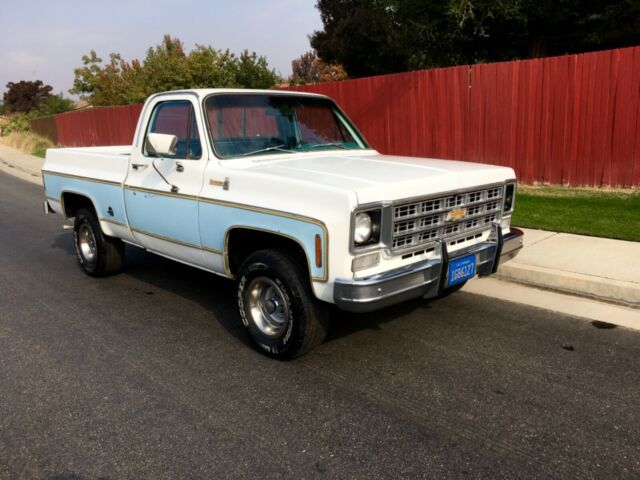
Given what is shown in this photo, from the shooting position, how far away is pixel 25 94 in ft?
225

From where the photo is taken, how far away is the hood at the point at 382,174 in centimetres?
352

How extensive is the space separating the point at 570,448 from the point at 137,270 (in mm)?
5160

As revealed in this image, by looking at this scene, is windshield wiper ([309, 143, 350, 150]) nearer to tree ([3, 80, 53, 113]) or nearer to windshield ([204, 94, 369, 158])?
windshield ([204, 94, 369, 158])

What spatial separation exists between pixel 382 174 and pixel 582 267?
287 cm

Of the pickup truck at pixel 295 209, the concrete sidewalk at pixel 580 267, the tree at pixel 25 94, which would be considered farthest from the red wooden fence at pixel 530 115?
the tree at pixel 25 94

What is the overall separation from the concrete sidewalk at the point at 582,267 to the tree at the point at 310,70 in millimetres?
29481

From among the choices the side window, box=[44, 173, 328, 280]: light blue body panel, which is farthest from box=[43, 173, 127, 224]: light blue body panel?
the side window

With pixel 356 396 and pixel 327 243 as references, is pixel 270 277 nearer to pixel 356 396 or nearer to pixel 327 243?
pixel 327 243

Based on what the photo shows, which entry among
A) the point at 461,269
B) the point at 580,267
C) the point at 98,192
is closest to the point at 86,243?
the point at 98,192

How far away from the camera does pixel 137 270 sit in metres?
6.68

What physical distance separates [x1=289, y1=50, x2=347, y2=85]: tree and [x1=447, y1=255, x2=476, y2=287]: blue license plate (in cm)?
3174

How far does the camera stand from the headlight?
343 centimetres

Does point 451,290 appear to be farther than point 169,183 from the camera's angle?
Yes

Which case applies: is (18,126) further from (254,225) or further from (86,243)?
(254,225)
